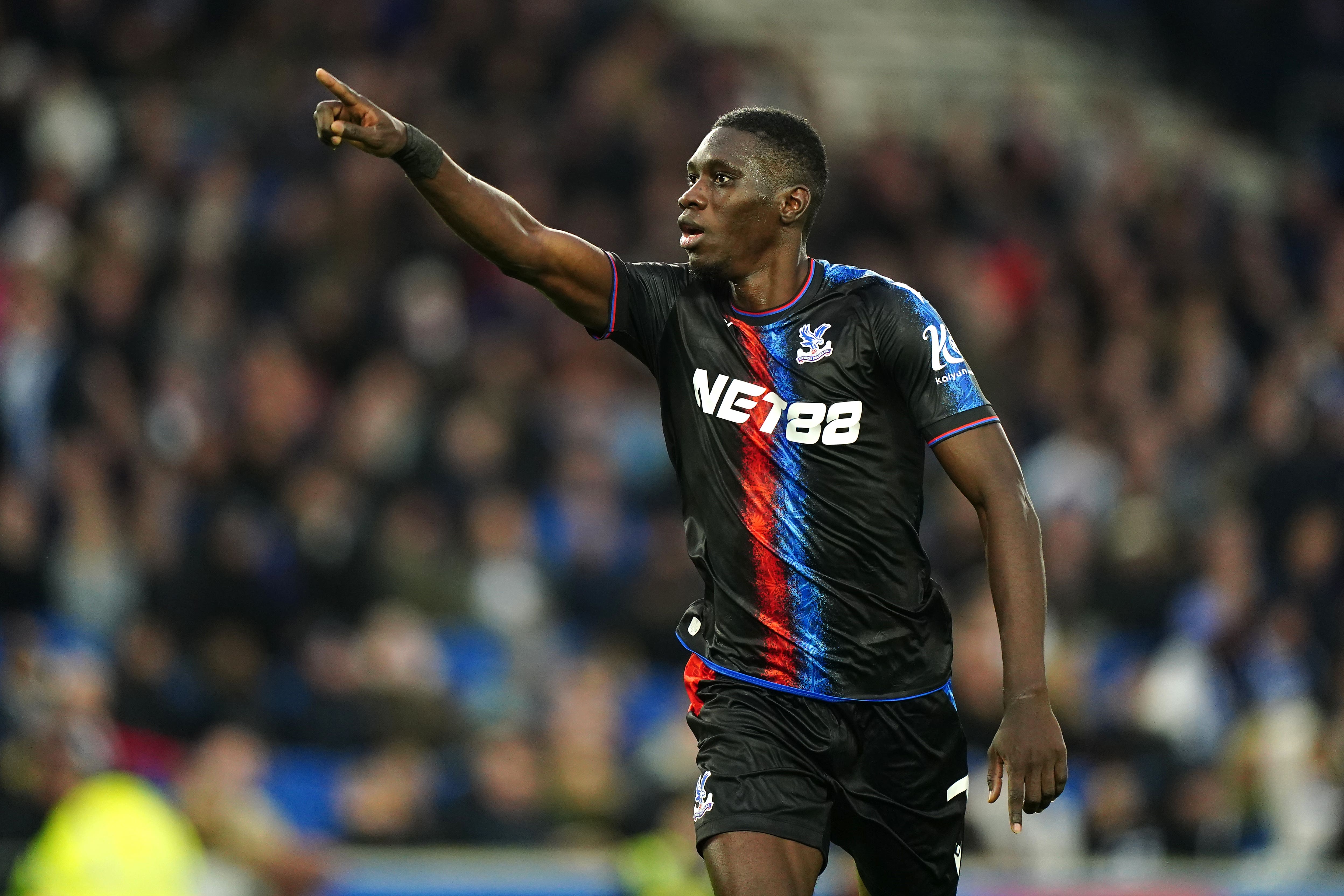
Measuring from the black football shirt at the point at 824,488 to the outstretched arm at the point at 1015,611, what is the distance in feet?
0.51

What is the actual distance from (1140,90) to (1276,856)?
9336 millimetres

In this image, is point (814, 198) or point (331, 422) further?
point (331, 422)

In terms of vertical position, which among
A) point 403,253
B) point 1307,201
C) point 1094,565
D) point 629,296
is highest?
point 1307,201

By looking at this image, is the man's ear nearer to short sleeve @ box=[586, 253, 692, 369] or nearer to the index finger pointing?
short sleeve @ box=[586, 253, 692, 369]

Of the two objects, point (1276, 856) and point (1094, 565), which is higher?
point (1094, 565)

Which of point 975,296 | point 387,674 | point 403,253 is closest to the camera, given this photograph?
point 387,674

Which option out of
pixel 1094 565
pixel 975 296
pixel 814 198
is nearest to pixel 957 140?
pixel 975 296

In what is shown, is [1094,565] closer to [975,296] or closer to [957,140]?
[975,296]

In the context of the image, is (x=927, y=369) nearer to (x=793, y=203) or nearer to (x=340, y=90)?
(x=793, y=203)

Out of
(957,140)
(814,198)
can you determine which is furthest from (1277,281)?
(814,198)

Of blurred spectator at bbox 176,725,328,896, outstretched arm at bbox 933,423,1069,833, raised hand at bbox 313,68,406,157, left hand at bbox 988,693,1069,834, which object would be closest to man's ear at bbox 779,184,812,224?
outstretched arm at bbox 933,423,1069,833

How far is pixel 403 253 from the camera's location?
1208cm

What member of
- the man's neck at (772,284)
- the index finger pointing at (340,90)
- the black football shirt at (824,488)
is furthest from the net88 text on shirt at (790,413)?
the index finger pointing at (340,90)

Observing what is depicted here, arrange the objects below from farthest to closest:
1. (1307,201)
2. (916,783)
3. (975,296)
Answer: (1307,201) → (975,296) → (916,783)
